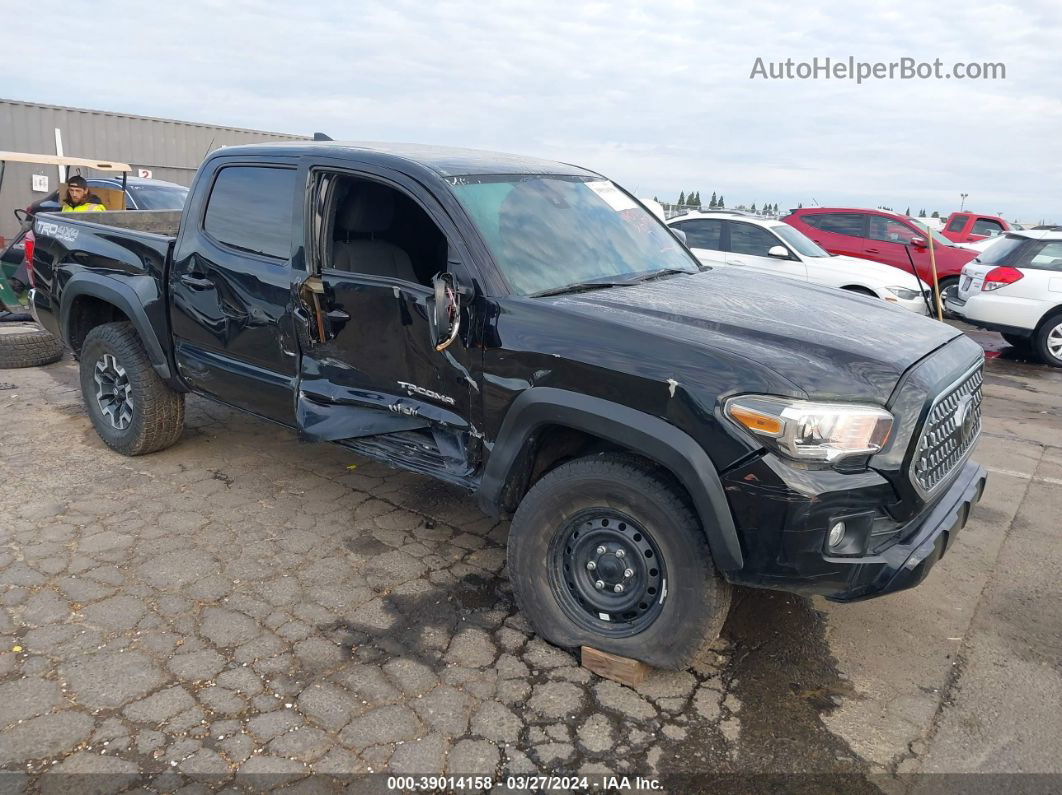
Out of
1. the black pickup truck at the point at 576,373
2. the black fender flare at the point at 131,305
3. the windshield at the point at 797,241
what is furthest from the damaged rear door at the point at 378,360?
the windshield at the point at 797,241

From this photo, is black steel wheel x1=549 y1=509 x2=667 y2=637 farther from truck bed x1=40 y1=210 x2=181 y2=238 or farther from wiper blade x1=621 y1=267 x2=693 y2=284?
truck bed x1=40 y1=210 x2=181 y2=238

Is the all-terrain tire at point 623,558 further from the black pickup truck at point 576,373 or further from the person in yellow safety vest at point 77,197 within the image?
the person in yellow safety vest at point 77,197

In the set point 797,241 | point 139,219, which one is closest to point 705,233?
point 797,241

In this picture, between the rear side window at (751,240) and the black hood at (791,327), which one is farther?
the rear side window at (751,240)

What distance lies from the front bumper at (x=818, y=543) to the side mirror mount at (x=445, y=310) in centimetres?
124

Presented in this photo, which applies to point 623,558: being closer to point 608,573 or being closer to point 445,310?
point 608,573

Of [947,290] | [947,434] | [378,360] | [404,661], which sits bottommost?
[404,661]

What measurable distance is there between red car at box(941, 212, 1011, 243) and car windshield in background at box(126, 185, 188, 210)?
1699 centimetres

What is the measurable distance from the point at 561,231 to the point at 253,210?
1623 mm

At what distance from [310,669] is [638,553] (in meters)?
1.30

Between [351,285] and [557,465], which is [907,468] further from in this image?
[351,285]

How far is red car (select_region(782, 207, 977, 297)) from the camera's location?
12.3m

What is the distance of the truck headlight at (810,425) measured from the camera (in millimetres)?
2484

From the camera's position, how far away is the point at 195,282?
4230 mm
